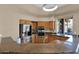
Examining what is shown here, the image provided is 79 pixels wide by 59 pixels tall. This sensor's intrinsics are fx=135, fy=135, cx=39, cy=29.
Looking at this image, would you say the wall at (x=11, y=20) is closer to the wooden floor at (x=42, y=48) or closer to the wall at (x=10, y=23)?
the wall at (x=10, y=23)

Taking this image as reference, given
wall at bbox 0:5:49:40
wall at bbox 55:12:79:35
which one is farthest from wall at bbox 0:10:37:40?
wall at bbox 55:12:79:35

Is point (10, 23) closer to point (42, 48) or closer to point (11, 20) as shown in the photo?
point (11, 20)

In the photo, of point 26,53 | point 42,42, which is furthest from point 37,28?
point 26,53

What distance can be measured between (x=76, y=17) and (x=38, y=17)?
1.58 ft

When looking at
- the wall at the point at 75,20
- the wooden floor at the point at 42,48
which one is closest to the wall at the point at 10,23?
the wooden floor at the point at 42,48

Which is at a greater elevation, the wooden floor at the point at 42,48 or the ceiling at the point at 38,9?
the ceiling at the point at 38,9

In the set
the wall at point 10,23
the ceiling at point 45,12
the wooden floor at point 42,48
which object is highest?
the ceiling at point 45,12

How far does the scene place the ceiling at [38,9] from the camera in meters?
1.71

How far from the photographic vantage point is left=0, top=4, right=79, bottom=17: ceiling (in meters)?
1.71

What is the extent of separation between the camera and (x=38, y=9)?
68.7 inches

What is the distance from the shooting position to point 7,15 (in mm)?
1709

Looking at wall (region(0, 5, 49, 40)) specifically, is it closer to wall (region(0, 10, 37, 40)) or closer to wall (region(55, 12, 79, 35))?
wall (region(0, 10, 37, 40))

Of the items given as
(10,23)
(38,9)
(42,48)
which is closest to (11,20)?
(10,23)

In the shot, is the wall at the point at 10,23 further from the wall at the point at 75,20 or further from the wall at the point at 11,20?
the wall at the point at 75,20
